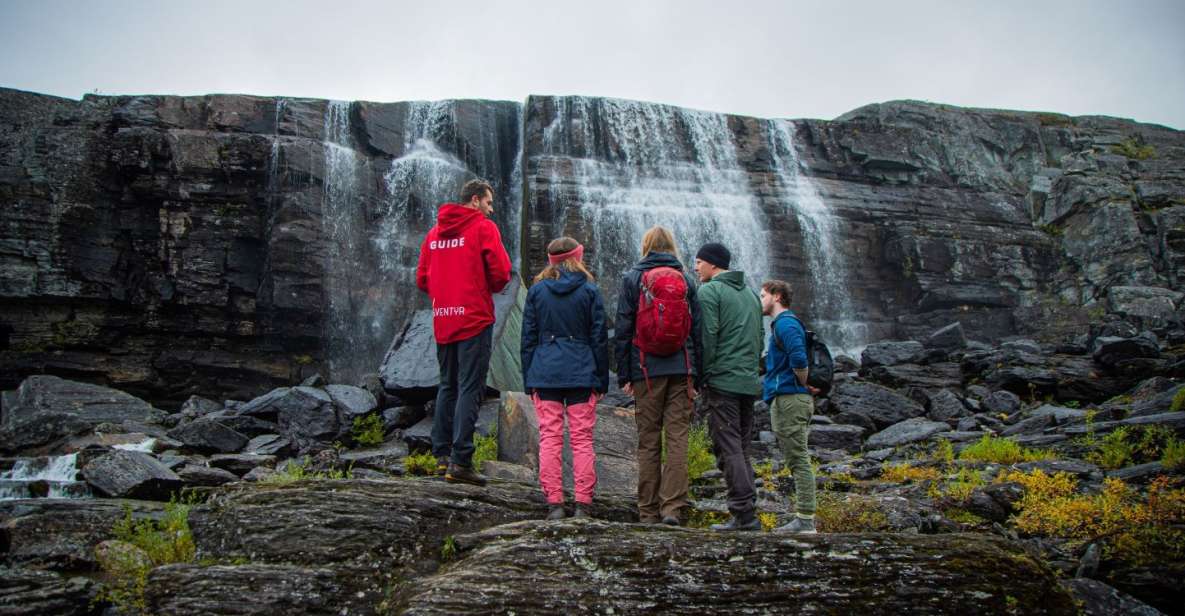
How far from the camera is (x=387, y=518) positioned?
5145 mm

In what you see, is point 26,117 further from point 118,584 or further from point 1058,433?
point 1058,433

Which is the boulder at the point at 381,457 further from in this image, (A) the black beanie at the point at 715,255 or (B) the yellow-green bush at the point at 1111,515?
(B) the yellow-green bush at the point at 1111,515

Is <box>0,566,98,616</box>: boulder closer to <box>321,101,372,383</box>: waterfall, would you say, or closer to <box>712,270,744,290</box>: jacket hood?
<box>712,270,744,290</box>: jacket hood

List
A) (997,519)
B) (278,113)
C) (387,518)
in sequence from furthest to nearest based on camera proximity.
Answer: (278,113)
(997,519)
(387,518)

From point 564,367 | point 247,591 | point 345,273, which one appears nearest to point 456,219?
point 564,367

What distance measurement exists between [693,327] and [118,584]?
4.35 meters

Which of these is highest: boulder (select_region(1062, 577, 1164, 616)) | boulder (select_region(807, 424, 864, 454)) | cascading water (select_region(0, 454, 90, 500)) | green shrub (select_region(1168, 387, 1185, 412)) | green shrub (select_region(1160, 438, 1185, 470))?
green shrub (select_region(1168, 387, 1185, 412))

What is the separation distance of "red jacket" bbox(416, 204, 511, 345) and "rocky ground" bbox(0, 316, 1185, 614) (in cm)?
125

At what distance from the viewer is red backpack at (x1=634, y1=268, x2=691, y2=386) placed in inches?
217

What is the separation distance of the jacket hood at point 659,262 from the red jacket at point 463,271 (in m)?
1.21

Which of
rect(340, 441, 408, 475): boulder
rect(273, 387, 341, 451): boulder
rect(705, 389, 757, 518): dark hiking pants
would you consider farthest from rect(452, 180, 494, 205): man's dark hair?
rect(273, 387, 341, 451): boulder

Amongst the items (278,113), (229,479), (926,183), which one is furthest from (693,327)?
(926,183)

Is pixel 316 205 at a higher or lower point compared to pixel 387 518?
higher

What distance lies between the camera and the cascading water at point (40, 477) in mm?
10188
